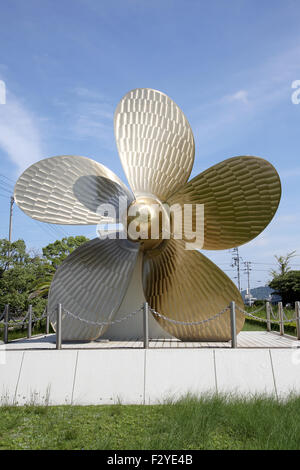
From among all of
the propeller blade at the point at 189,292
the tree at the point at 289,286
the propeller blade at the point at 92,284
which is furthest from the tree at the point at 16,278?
the tree at the point at 289,286

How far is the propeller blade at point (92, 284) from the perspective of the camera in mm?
7781

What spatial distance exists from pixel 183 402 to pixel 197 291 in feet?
8.63

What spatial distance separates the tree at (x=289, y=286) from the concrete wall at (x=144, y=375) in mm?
23113

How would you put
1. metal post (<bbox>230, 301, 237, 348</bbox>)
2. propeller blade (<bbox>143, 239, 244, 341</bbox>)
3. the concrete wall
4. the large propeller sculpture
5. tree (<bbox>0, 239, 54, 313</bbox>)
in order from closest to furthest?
1. the concrete wall
2. metal post (<bbox>230, 301, 237, 348</bbox>)
3. propeller blade (<bbox>143, 239, 244, 341</bbox>)
4. the large propeller sculpture
5. tree (<bbox>0, 239, 54, 313</bbox>)

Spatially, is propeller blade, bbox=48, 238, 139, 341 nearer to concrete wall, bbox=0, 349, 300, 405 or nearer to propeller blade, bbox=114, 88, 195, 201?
propeller blade, bbox=114, 88, 195, 201

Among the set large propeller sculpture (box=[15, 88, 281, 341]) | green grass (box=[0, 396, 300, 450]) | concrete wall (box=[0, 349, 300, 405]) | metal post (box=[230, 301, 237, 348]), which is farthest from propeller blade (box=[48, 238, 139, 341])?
green grass (box=[0, 396, 300, 450])

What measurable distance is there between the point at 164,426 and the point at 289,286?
84.3ft

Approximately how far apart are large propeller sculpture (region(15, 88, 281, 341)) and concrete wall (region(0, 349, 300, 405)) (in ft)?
4.55

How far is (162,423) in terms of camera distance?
4520 mm

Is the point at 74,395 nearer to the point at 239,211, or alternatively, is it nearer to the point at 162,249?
the point at 162,249

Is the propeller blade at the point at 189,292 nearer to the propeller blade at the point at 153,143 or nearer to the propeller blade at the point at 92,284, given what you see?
the propeller blade at the point at 92,284

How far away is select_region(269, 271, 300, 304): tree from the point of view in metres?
27.8

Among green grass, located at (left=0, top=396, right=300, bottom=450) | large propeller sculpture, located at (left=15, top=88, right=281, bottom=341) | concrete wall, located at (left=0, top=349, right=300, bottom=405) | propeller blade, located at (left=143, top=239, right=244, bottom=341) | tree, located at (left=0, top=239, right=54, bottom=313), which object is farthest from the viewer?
tree, located at (left=0, top=239, right=54, bottom=313)

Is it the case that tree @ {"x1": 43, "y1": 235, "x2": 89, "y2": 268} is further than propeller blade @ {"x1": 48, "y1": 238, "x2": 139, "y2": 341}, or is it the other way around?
tree @ {"x1": 43, "y1": 235, "x2": 89, "y2": 268}
